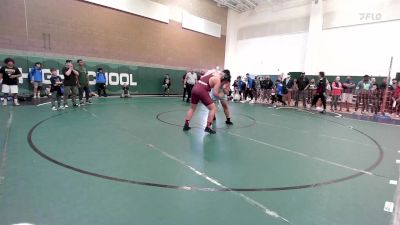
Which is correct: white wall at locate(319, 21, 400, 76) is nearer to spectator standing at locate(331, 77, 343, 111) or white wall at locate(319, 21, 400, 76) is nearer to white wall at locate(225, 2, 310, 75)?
white wall at locate(225, 2, 310, 75)

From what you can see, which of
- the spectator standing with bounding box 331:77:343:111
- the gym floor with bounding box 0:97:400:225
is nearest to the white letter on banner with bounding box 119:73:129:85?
the gym floor with bounding box 0:97:400:225

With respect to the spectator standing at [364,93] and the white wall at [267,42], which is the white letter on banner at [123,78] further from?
the spectator standing at [364,93]

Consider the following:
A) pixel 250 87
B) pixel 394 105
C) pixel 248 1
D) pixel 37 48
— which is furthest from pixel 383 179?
pixel 248 1

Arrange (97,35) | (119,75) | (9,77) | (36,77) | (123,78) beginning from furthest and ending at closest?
(123,78) < (119,75) < (97,35) < (36,77) < (9,77)

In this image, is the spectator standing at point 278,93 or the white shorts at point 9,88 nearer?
the white shorts at point 9,88

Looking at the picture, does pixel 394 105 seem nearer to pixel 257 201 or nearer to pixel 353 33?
pixel 353 33

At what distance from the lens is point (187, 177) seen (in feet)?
10.2

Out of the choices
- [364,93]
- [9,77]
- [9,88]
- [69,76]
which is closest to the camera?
[69,76]

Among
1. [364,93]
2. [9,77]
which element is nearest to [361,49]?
[364,93]

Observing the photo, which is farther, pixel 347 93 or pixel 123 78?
pixel 123 78

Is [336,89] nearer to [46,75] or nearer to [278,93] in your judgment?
[278,93]

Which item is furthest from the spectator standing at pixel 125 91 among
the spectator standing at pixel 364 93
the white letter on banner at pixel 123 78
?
the spectator standing at pixel 364 93

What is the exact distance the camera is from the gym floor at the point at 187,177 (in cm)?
228

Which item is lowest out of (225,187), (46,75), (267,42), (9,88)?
(225,187)
